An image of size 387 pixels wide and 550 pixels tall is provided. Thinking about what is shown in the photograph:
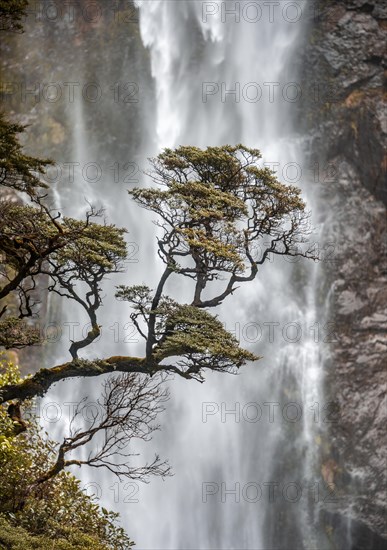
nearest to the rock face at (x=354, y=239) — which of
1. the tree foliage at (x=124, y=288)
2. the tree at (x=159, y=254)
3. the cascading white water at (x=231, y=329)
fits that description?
the cascading white water at (x=231, y=329)

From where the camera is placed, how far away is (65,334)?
85.5 feet

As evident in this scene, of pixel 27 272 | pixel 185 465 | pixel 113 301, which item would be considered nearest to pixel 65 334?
pixel 113 301

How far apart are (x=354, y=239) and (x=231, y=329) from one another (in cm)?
611

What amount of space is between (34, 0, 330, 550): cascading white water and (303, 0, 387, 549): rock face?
890 millimetres

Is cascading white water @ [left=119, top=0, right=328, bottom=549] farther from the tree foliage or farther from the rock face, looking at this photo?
the tree foliage

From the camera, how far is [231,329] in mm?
27344

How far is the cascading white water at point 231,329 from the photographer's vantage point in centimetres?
2392

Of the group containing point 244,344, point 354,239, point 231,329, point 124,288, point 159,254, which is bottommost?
point 159,254

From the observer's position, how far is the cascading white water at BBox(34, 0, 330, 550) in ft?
78.5

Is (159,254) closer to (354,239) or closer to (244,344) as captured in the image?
(244,344)

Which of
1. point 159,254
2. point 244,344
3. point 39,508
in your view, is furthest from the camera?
point 244,344

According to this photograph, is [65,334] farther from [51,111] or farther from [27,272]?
[27,272]

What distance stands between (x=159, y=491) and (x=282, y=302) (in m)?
8.60

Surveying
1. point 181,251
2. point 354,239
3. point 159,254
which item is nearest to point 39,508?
point 159,254
